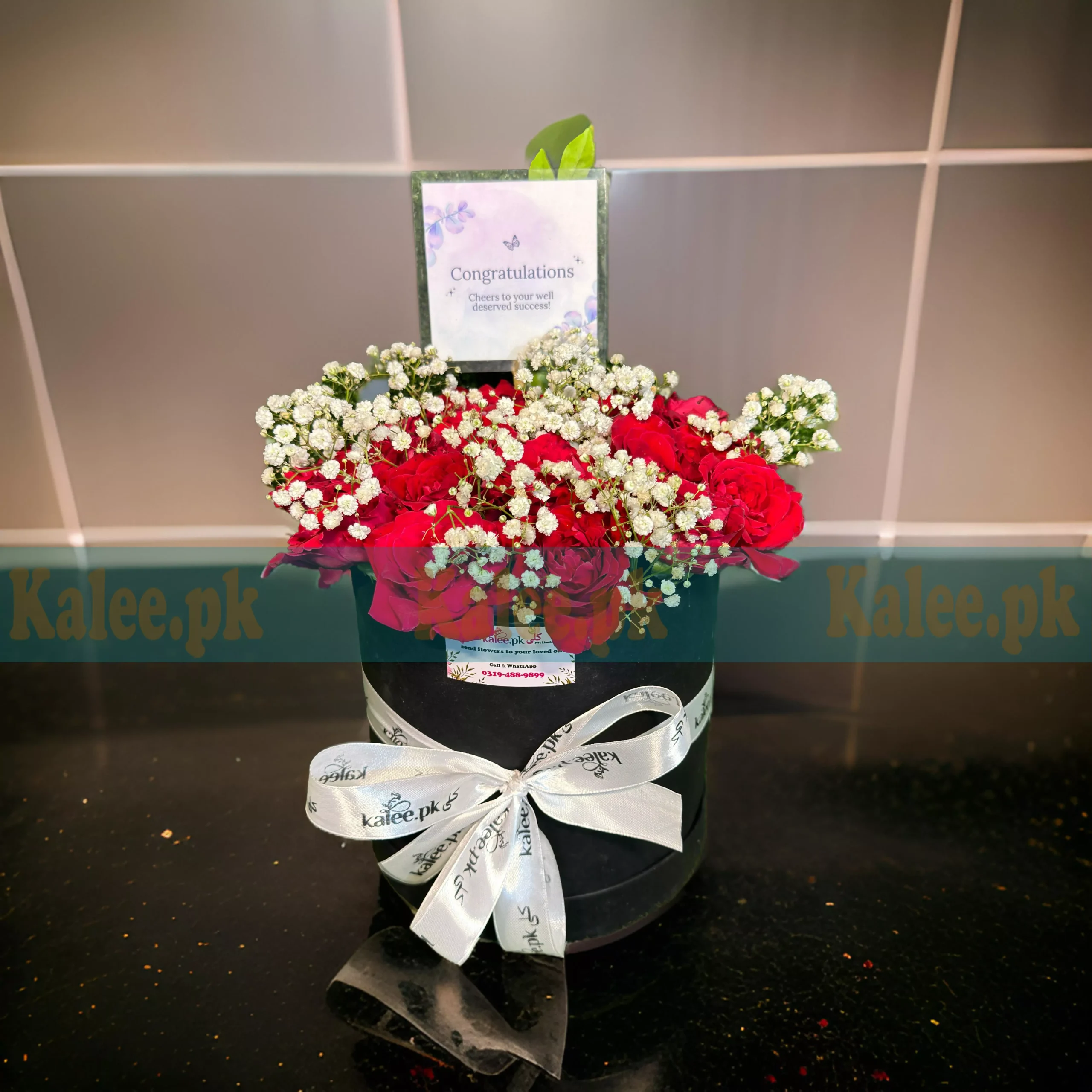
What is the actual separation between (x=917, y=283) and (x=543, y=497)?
Result: 0.70m

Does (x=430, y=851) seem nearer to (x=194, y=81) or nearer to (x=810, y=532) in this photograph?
(x=810, y=532)

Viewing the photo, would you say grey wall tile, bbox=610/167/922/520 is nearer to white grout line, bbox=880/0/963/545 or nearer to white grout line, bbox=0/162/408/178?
white grout line, bbox=880/0/963/545

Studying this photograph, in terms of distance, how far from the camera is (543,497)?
0.48 metres

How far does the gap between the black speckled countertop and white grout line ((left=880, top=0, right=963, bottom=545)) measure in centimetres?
31

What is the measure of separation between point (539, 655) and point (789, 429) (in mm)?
246

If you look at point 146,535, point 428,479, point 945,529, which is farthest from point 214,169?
point 945,529

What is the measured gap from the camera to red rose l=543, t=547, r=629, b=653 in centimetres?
46

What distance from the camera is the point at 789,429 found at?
23.1 inches

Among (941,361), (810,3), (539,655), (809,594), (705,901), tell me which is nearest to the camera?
(539,655)

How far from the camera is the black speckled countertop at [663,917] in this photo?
21.7 inches

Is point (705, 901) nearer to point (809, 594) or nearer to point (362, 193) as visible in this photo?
point (809, 594)

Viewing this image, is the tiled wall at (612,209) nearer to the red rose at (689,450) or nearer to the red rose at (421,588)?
the red rose at (689,450)

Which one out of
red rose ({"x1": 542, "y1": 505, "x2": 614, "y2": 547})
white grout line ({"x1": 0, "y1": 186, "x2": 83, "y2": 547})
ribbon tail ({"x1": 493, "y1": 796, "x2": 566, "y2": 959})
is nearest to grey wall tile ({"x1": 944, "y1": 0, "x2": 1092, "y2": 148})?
red rose ({"x1": 542, "y1": 505, "x2": 614, "y2": 547})

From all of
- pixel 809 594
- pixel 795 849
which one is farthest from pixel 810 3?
pixel 795 849
